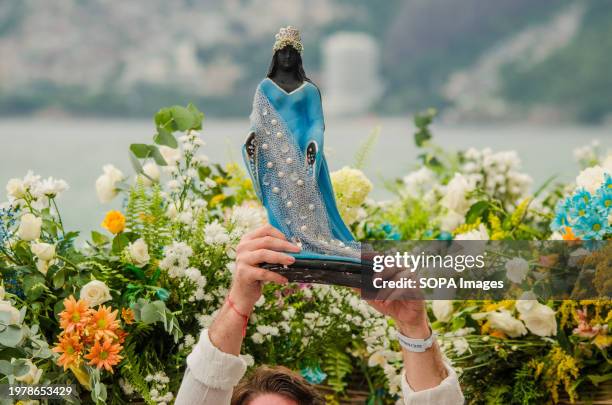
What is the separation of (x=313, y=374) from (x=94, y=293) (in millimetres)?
394

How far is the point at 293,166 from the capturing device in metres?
0.99

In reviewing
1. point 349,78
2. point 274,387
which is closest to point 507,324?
point 274,387

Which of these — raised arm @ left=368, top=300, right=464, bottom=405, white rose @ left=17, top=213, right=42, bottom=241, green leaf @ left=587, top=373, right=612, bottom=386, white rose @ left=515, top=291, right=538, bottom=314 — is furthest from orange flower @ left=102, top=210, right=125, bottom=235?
green leaf @ left=587, top=373, right=612, bottom=386

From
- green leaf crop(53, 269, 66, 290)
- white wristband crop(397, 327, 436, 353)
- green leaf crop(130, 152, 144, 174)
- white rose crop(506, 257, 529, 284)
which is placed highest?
green leaf crop(130, 152, 144, 174)

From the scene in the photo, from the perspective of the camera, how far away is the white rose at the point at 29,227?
1.12 m

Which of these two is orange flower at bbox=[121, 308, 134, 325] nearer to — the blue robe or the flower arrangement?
the flower arrangement

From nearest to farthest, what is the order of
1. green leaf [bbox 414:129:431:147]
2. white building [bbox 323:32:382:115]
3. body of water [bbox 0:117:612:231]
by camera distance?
body of water [bbox 0:117:612:231], green leaf [bbox 414:129:431:147], white building [bbox 323:32:382:115]

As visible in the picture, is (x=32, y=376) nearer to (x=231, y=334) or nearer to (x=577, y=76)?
(x=231, y=334)

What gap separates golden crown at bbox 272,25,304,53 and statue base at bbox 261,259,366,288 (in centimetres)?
30

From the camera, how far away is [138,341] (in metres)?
1.13

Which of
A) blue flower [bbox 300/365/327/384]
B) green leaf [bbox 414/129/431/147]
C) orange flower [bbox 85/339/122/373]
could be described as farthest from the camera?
green leaf [bbox 414/129/431/147]

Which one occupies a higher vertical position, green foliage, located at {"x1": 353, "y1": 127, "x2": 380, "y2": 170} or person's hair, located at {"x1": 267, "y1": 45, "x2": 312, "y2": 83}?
green foliage, located at {"x1": 353, "y1": 127, "x2": 380, "y2": 170}

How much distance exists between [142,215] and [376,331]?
0.43 metres

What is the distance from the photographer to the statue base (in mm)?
944
